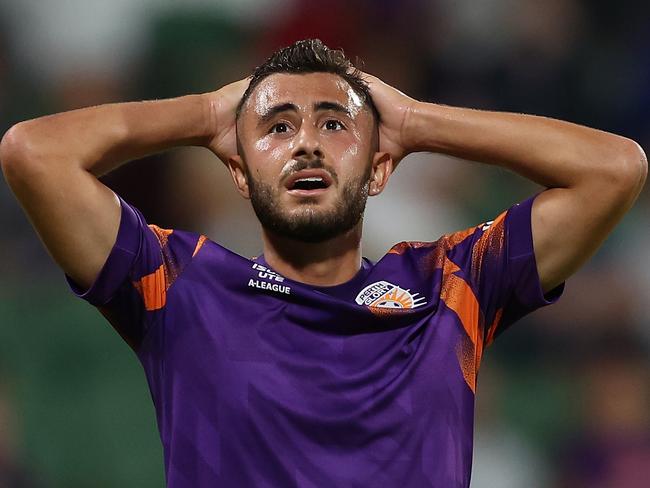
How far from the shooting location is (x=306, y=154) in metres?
3.48

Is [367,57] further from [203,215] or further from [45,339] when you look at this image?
[45,339]

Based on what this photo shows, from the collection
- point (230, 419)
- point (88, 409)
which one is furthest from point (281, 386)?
point (88, 409)

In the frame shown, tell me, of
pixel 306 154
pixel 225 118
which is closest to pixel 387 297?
pixel 306 154

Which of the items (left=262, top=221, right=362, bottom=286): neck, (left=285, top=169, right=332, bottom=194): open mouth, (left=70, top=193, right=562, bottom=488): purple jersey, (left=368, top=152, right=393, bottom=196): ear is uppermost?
(left=368, top=152, right=393, bottom=196): ear

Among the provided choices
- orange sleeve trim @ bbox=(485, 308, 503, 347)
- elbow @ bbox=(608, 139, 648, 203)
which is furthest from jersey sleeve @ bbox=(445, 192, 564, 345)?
elbow @ bbox=(608, 139, 648, 203)

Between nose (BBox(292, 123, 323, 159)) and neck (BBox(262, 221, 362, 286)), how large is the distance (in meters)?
0.29

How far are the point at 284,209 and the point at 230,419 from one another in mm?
621

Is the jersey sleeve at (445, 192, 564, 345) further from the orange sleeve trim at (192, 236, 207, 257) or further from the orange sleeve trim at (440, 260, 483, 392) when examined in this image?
the orange sleeve trim at (192, 236, 207, 257)

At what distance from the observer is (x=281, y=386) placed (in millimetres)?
3303

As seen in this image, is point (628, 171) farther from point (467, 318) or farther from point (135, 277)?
point (135, 277)

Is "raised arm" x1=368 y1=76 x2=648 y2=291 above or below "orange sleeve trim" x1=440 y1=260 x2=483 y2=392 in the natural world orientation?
above

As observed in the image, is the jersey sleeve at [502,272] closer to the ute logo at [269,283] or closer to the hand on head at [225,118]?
the ute logo at [269,283]

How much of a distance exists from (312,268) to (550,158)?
30.3 inches

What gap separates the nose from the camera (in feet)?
11.4
